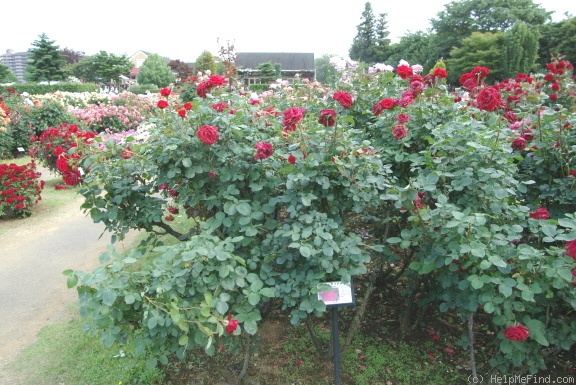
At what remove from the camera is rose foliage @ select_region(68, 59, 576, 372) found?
1660 millimetres

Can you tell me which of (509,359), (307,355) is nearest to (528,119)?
(509,359)

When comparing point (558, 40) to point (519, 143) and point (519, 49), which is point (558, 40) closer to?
point (519, 49)

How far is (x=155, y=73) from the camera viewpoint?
112 ft

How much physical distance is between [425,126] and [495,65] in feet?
101

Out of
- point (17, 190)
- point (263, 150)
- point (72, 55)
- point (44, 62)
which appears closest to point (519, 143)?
point (263, 150)

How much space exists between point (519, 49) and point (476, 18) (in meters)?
12.2

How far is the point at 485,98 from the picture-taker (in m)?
2.06

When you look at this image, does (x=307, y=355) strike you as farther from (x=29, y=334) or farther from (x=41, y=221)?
(x=41, y=221)

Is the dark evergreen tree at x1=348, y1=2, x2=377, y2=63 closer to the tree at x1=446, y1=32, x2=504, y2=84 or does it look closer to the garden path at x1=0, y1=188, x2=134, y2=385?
the tree at x1=446, y1=32, x2=504, y2=84

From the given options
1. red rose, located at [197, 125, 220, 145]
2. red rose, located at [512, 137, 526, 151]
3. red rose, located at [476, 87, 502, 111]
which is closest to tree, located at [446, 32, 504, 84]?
red rose, located at [512, 137, 526, 151]

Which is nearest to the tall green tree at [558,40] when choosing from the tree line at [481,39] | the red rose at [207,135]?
the tree line at [481,39]

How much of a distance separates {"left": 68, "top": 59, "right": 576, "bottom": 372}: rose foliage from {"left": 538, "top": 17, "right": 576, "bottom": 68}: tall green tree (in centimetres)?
2865

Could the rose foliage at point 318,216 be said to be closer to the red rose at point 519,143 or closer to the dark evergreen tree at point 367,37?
the red rose at point 519,143

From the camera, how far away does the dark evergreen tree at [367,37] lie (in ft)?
164
